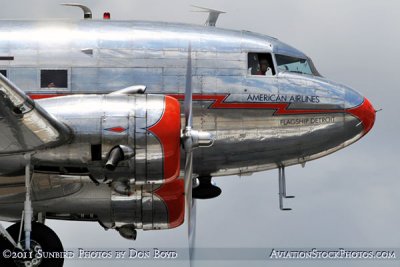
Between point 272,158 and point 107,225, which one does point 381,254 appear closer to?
point 272,158

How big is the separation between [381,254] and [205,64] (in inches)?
208

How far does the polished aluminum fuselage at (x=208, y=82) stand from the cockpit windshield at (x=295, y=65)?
318mm

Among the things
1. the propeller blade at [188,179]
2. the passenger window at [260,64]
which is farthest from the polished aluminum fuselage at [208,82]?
the propeller blade at [188,179]

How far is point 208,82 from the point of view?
3178 centimetres

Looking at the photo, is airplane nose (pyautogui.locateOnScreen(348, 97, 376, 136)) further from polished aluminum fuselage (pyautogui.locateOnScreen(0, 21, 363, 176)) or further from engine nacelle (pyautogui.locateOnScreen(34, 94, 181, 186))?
engine nacelle (pyautogui.locateOnScreen(34, 94, 181, 186))

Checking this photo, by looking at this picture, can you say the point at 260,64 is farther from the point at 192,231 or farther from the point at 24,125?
the point at 24,125

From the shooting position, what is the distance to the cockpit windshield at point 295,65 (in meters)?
32.8

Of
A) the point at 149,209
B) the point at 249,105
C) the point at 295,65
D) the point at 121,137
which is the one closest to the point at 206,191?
the point at 149,209

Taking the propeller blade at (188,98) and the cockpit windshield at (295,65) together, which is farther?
the cockpit windshield at (295,65)

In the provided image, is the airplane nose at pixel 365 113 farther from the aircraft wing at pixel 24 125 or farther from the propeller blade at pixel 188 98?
the aircraft wing at pixel 24 125

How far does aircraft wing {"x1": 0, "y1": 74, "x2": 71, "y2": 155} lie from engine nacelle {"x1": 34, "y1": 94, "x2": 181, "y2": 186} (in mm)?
202

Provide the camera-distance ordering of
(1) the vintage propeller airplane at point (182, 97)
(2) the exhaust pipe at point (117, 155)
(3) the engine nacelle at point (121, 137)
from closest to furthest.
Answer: (2) the exhaust pipe at point (117, 155), (3) the engine nacelle at point (121, 137), (1) the vintage propeller airplane at point (182, 97)

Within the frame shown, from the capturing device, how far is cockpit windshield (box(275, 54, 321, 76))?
32844 mm

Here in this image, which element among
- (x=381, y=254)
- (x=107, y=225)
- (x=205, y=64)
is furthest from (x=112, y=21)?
(x=381, y=254)
